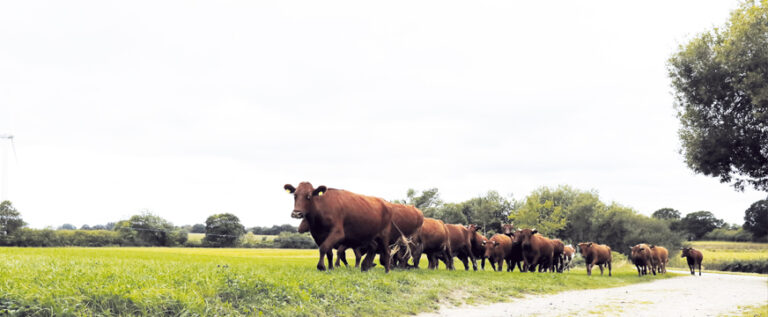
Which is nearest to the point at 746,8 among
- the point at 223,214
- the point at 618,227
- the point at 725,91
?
the point at 725,91

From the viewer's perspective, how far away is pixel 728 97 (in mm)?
26500

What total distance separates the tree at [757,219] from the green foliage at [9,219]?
111 metres

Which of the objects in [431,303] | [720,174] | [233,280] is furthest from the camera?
[720,174]

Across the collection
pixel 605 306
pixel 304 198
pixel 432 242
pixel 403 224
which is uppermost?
pixel 304 198

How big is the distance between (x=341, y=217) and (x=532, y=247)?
1555cm

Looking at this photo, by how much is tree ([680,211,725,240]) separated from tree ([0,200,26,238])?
13280cm

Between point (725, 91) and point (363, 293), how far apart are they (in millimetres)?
24424

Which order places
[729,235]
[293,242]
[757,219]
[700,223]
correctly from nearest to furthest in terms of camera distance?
[293,242] < [757,219] < [729,235] < [700,223]

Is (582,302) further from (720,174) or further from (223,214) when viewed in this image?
(223,214)

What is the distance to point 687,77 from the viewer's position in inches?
1099

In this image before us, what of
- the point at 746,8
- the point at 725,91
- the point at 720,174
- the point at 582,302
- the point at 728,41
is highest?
the point at 746,8

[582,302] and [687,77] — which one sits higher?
[687,77]

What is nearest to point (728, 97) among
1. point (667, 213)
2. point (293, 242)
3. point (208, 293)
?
point (208, 293)

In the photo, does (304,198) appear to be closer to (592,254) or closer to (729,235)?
(592,254)
